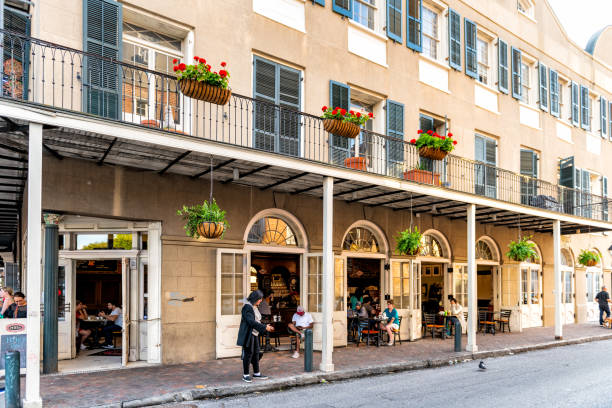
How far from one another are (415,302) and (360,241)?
2.58 m

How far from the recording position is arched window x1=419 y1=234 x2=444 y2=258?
1600 cm

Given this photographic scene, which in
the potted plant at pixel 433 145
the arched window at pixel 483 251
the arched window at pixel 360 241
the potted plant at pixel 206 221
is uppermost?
the potted plant at pixel 433 145

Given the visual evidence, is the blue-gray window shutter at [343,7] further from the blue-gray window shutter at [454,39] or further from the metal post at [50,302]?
the metal post at [50,302]

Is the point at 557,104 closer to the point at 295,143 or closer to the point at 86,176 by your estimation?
the point at 295,143

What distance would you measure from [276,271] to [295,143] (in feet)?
17.7

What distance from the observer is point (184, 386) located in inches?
328

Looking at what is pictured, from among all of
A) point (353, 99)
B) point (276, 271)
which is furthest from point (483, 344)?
point (353, 99)

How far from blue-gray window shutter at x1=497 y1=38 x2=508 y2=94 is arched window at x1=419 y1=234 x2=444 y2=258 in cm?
599

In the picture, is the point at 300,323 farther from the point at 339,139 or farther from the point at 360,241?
the point at 339,139

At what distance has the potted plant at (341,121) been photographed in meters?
10.5

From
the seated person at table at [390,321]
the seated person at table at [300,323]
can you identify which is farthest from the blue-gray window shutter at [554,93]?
the seated person at table at [300,323]

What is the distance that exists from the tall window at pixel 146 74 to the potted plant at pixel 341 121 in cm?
288

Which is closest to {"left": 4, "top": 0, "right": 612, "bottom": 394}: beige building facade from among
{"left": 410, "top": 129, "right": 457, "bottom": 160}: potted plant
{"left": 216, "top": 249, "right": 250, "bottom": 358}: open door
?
{"left": 216, "top": 249, "right": 250, "bottom": 358}: open door

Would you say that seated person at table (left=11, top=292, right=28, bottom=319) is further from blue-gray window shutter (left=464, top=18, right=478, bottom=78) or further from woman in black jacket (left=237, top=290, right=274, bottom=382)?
blue-gray window shutter (left=464, top=18, right=478, bottom=78)
